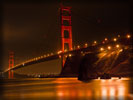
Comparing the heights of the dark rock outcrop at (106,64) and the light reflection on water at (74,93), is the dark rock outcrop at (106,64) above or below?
above

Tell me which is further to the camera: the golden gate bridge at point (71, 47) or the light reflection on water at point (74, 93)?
the golden gate bridge at point (71, 47)

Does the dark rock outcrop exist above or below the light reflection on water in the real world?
above

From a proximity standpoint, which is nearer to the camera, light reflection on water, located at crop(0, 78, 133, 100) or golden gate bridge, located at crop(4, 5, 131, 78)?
light reflection on water, located at crop(0, 78, 133, 100)

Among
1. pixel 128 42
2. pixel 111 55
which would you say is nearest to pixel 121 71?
pixel 128 42

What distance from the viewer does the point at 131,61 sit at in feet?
161

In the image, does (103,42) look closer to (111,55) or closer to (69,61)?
(111,55)

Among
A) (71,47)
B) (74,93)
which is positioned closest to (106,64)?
(71,47)

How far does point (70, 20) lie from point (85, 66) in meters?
38.1

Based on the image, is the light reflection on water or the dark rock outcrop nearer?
the light reflection on water

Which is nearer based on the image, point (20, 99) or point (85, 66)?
point (20, 99)

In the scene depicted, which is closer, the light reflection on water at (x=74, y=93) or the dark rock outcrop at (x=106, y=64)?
the light reflection on water at (x=74, y=93)

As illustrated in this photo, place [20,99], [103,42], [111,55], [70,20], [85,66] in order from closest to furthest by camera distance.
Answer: [20,99]
[85,66]
[103,42]
[111,55]
[70,20]

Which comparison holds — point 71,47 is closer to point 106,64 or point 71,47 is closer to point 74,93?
point 106,64

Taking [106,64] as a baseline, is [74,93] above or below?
below
